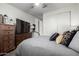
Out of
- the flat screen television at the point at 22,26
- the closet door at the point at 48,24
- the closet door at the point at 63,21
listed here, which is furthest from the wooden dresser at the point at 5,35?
the closet door at the point at 63,21

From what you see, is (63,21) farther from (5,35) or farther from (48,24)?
(5,35)

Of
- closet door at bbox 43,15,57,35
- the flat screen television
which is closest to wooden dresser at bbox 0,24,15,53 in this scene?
the flat screen television

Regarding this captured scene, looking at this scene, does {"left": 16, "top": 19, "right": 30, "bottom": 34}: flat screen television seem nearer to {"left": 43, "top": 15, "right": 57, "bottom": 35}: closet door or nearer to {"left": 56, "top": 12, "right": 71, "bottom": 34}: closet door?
{"left": 43, "top": 15, "right": 57, "bottom": 35}: closet door

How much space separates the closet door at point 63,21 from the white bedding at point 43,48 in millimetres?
242

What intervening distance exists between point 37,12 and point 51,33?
0.36m

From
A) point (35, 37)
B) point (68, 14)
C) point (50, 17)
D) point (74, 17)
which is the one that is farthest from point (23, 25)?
point (74, 17)

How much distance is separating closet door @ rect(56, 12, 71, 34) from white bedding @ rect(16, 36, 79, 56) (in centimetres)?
24

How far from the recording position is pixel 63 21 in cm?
153

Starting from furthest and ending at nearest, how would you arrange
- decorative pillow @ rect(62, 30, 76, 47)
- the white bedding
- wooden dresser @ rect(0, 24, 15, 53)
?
wooden dresser @ rect(0, 24, 15, 53) < decorative pillow @ rect(62, 30, 76, 47) < the white bedding

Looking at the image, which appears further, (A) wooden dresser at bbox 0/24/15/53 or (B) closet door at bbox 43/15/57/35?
(A) wooden dresser at bbox 0/24/15/53

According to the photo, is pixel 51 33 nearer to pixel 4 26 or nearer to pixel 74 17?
pixel 74 17

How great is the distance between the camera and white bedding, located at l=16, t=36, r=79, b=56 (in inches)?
39.2

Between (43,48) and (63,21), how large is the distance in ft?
1.91

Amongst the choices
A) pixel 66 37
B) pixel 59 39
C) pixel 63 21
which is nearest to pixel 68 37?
pixel 66 37
